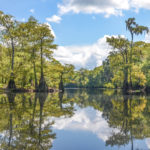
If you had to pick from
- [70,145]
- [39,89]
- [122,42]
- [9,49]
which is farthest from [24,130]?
[122,42]

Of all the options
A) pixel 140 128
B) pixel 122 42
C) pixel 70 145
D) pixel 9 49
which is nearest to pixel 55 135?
pixel 70 145

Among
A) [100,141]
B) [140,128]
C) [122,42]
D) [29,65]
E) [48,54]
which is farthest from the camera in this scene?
[122,42]

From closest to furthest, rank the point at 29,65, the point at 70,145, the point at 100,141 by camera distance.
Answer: the point at 70,145 < the point at 100,141 < the point at 29,65

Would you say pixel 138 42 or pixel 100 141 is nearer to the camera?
pixel 100 141

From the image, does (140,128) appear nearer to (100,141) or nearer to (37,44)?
(100,141)

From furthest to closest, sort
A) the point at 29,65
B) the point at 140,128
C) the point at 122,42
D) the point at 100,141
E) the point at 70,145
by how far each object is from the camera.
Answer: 1. the point at 122,42
2. the point at 29,65
3. the point at 140,128
4. the point at 100,141
5. the point at 70,145

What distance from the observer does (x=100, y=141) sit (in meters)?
5.27

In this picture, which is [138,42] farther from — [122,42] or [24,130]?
[24,130]

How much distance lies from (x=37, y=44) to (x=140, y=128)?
108 ft

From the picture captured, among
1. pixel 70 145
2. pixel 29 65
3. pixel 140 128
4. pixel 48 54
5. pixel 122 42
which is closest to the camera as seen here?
pixel 70 145

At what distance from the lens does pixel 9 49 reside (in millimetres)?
37938

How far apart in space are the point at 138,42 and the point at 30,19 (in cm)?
2644

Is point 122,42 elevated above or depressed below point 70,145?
above

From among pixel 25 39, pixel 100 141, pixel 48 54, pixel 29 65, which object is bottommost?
pixel 100 141
